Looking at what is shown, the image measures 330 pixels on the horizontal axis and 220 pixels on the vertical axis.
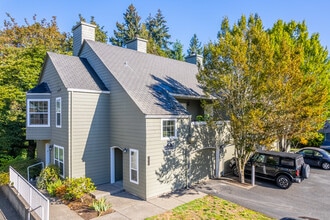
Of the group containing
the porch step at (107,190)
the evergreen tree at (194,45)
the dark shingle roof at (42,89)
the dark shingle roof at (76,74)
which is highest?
the evergreen tree at (194,45)

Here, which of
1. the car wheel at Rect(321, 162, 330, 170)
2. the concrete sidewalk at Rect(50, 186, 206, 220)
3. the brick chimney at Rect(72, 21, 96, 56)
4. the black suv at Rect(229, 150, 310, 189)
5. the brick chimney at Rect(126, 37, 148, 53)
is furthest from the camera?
the brick chimney at Rect(126, 37, 148, 53)

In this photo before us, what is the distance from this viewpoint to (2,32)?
2442cm

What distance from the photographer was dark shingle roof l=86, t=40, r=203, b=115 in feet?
37.9

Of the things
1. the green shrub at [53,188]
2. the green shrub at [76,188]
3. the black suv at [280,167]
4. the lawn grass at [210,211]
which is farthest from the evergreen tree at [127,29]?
the lawn grass at [210,211]

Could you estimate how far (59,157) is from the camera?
1260 centimetres

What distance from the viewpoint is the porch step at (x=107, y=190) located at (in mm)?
10695

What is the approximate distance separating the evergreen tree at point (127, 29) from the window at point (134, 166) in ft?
118

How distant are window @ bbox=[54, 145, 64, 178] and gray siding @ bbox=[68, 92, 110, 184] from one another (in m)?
1.35

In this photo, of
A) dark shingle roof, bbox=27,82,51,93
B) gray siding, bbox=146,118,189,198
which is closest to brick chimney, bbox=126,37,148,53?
dark shingle roof, bbox=27,82,51,93

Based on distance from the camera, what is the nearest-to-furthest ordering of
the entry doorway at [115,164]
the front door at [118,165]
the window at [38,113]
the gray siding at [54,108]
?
the gray siding at [54,108] → the entry doorway at [115,164] → the front door at [118,165] → the window at [38,113]

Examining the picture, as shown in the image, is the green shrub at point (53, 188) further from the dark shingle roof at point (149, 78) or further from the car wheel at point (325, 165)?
the car wheel at point (325, 165)

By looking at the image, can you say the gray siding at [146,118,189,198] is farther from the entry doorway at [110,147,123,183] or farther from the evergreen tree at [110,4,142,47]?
the evergreen tree at [110,4,142,47]

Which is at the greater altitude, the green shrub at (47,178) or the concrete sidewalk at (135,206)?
the green shrub at (47,178)

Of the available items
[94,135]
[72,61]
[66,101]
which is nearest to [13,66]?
[72,61]
